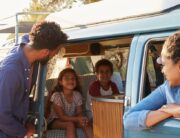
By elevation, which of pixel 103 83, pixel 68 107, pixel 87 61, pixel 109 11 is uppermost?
pixel 109 11

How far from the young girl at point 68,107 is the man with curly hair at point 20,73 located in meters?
1.05

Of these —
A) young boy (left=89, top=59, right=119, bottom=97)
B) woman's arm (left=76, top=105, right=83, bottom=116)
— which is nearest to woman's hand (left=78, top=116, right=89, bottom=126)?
woman's arm (left=76, top=105, right=83, bottom=116)

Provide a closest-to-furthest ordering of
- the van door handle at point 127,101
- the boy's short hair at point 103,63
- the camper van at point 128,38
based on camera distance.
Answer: the camper van at point 128,38 < the van door handle at point 127,101 < the boy's short hair at point 103,63

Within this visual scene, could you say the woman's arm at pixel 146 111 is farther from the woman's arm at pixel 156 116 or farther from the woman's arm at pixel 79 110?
the woman's arm at pixel 79 110

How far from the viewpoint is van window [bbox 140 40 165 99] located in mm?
Answer: 3254

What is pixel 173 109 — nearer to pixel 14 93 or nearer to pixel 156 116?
pixel 156 116

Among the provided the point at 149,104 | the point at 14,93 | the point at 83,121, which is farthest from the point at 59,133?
the point at 149,104

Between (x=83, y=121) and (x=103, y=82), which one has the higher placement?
(x=103, y=82)

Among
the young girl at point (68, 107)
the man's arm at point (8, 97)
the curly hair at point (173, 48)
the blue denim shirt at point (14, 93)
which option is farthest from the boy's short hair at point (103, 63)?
the curly hair at point (173, 48)

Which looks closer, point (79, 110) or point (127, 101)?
point (127, 101)

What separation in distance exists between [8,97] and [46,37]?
521 mm

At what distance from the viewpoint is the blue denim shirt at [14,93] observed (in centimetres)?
333

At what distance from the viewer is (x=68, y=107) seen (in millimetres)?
4977

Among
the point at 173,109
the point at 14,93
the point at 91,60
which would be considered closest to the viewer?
the point at 173,109
